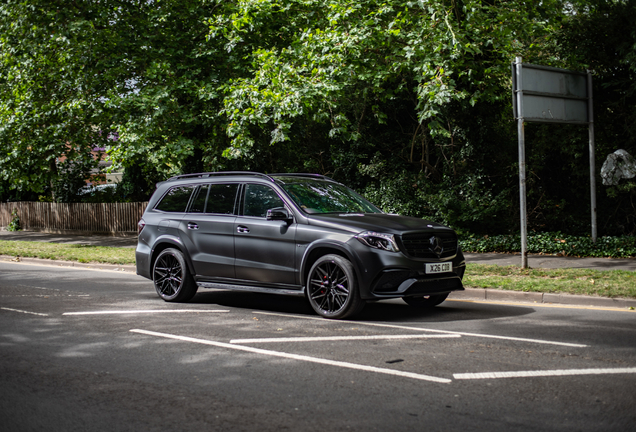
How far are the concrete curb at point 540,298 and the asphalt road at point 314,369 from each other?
346 mm

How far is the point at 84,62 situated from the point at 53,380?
1646cm

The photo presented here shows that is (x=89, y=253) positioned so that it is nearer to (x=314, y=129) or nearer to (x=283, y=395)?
(x=314, y=129)

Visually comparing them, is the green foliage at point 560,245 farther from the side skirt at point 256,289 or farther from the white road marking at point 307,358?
the white road marking at point 307,358

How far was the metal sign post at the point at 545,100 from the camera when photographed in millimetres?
11906

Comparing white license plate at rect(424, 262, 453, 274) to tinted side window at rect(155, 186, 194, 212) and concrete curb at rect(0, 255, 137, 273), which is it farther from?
concrete curb at rect(0, 255, 137, 273)

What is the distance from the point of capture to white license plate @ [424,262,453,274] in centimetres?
772

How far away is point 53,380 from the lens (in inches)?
209

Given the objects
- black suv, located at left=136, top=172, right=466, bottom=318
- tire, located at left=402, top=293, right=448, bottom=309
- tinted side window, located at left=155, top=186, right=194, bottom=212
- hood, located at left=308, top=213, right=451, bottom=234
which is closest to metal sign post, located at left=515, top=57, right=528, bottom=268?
tire, located at left=402, top=293, right=448, bottom=309

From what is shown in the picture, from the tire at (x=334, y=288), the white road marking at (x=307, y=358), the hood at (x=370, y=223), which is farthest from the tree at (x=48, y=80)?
the white road marking at (x=307, y=358)

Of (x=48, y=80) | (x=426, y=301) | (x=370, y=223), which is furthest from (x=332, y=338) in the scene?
(x=48, y=80)

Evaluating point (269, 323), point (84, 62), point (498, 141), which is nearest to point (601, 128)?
point (498, 141)

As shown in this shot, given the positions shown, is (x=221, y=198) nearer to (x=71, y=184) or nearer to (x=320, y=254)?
(x=320, y=254)

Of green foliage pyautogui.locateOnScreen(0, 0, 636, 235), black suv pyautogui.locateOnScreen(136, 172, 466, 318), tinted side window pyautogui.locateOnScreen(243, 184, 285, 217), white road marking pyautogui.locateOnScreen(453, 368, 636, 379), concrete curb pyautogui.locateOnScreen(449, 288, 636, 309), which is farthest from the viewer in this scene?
green foliage pyautogui.locateOnScreen(0, 0, 636, 235)

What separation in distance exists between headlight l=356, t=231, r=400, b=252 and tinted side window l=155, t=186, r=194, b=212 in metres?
3.40
